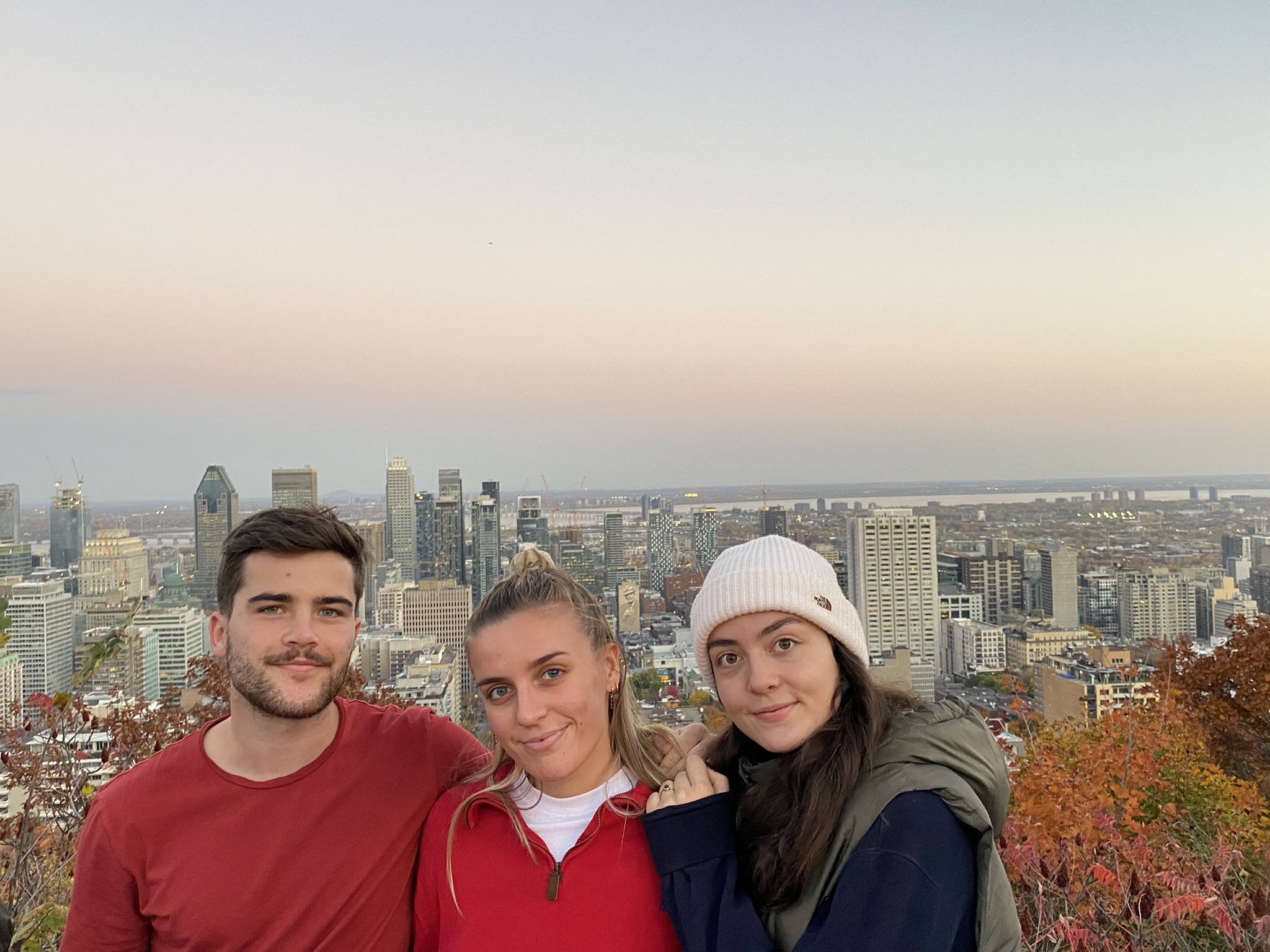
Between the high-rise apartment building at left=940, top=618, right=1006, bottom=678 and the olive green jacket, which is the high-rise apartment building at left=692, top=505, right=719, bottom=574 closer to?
the high-rise apartment building at left=940, top=618, right=1006, bottom=678

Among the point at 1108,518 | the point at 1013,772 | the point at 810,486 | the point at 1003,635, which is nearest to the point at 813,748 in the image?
the point at 1013,772

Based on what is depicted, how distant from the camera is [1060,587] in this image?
24.3 meters

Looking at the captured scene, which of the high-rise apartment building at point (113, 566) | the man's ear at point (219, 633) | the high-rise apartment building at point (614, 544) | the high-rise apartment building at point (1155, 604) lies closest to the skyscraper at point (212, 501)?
the high-rise apartment building at point (113, 566)

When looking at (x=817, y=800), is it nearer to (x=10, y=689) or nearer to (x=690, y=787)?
(x=690, y=787)

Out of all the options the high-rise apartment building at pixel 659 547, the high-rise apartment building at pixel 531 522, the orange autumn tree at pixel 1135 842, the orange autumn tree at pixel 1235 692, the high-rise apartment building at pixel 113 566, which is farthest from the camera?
the high-rise apartment building at pixel 659 547

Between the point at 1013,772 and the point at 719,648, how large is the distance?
719cm

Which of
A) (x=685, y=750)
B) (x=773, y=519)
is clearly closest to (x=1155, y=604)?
(x=773, y=519)

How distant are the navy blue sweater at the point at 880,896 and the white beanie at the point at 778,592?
485mm

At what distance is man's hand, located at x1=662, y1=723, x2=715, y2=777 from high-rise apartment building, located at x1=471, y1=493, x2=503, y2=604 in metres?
25.1


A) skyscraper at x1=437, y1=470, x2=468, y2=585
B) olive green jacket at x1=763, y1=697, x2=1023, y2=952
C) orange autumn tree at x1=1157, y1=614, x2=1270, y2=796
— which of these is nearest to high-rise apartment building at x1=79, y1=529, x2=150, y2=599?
olive green jacket at x1=763, y1=697, x2=1023, y2=952

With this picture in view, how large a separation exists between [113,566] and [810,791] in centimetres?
1412

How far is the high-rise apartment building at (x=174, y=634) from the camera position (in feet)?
37.3

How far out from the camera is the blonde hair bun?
8.50ft

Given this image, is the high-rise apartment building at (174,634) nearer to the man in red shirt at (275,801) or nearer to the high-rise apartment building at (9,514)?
the high-rise apartment building at (9,514)
